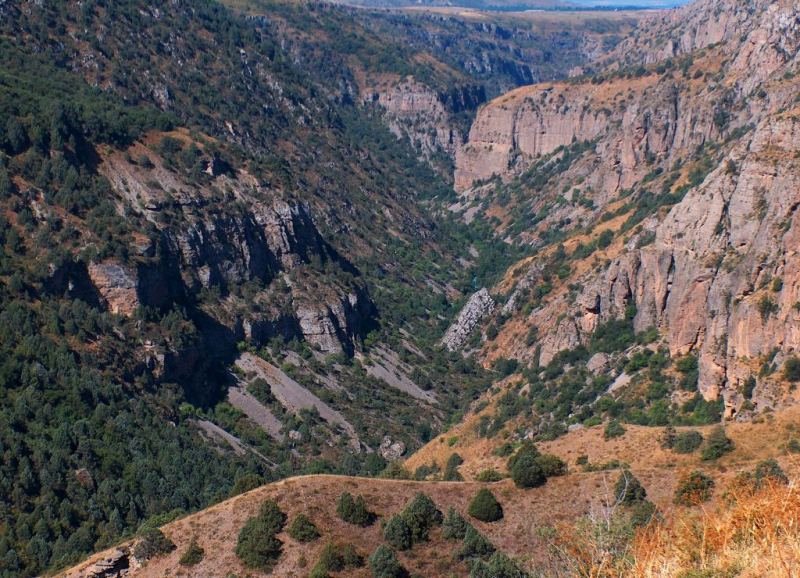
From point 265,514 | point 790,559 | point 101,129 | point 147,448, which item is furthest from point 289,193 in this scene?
point 790,559

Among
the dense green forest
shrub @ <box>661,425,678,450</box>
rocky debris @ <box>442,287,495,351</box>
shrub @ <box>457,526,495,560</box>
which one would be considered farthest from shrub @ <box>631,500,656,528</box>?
rocky debris @ <box>442,287,495,351</box>

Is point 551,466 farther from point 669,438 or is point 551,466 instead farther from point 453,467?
point 453,467

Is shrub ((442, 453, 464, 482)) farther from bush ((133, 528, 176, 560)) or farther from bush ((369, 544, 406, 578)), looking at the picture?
bush ((133, 528, 176, 560))

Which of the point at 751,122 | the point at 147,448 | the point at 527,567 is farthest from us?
the point at 751,122

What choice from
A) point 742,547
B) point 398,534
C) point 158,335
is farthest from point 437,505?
point 158,335

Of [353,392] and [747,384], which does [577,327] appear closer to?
[353,392]

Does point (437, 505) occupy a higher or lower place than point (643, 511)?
lower
